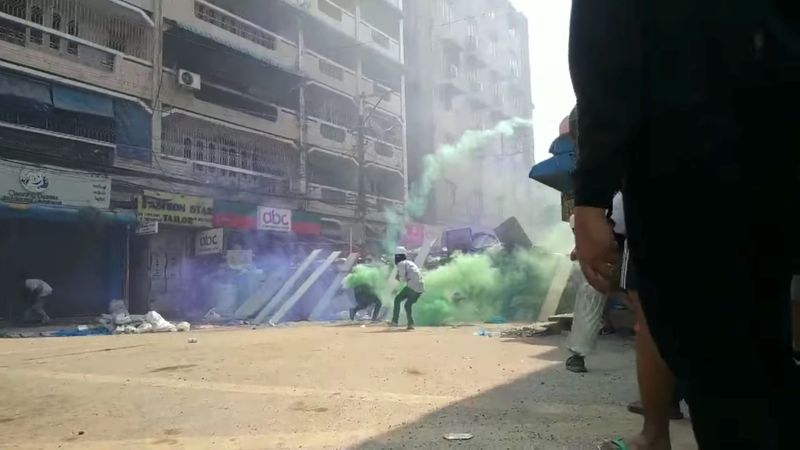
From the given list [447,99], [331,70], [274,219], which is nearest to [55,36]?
[274,219]

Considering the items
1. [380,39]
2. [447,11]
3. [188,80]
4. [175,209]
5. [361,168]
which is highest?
[447,11]

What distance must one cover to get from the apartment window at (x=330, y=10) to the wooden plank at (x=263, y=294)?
14752mm

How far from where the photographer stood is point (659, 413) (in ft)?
5.97

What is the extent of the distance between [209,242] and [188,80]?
521 cm

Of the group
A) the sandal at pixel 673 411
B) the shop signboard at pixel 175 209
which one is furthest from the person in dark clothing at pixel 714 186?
the shop signboard at pixel 175 209

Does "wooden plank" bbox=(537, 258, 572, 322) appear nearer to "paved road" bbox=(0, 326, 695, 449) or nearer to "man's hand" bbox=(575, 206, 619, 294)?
"paved road" bbox=(0, 326, 695, 449)

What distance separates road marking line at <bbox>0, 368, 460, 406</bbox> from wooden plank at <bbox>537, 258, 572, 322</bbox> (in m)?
6.31

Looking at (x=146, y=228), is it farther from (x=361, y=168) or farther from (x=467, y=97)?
(x=467, y=97)

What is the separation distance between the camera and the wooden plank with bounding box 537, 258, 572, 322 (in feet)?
30.1

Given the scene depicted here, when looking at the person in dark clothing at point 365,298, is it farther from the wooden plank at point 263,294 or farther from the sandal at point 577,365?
the sandal at point 577,365

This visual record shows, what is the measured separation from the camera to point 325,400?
3.15 metres

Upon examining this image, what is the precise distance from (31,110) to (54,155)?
1.44 meters

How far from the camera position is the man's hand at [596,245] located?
99 centimetres

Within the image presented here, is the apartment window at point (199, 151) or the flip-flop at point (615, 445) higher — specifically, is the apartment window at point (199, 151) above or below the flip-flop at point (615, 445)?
above
